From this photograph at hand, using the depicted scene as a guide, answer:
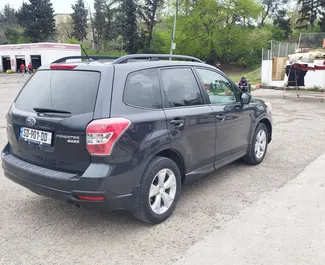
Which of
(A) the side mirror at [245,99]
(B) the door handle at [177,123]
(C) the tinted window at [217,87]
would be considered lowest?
(B) the door handle at [177,123]

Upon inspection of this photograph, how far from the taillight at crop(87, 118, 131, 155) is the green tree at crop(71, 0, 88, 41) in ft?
263

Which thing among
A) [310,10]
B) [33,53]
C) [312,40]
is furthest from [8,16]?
[312,40]

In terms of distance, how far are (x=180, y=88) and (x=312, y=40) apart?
87.9 feet

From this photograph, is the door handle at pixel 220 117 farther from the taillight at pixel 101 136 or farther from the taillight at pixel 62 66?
the taillight at pixel 62 66

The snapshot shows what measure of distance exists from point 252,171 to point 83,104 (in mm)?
3237

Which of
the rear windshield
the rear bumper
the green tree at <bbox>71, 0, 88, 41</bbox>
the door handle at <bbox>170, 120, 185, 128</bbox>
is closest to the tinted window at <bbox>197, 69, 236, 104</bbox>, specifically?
the door handle at <bbox>170, 120, 185, 128</bbox>

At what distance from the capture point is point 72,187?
302cm

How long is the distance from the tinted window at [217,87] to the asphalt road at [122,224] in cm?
122

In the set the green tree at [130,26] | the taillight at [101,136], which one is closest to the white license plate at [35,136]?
the taillight at [101,136]

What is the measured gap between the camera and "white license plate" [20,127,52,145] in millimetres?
3197

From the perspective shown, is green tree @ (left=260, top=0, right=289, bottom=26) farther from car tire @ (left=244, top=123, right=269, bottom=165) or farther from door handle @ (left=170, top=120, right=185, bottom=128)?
door handle @ (left=170, top=120, right=185, bottom=128)

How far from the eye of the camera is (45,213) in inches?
150

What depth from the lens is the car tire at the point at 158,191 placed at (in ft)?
10.8

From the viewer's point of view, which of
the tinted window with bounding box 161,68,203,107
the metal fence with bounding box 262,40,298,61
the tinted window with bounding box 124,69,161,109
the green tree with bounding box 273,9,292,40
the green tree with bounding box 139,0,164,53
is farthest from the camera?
the green tree with bounding box 139,0,164,53
